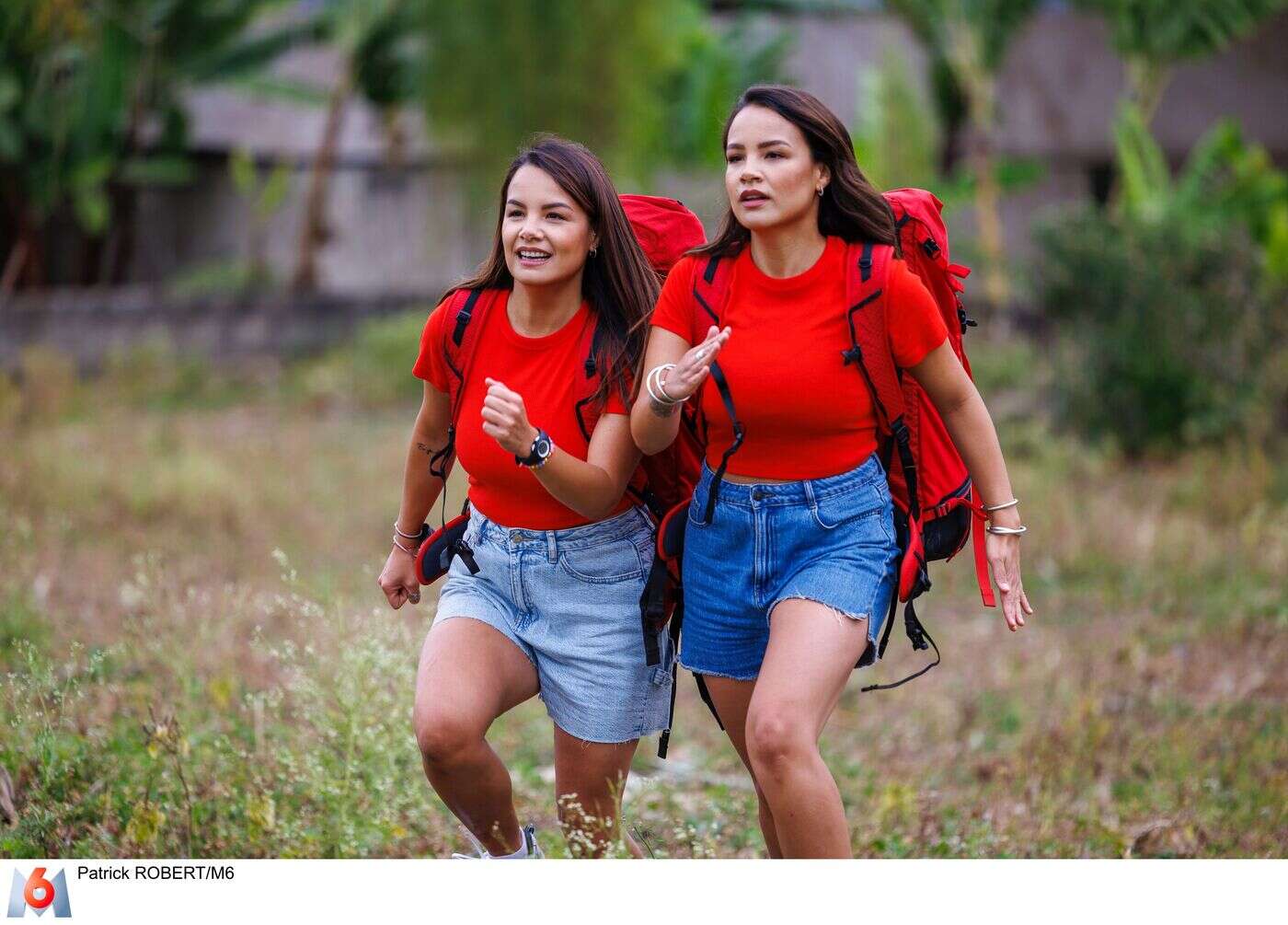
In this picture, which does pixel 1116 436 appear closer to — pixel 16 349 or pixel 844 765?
pixel 844 765

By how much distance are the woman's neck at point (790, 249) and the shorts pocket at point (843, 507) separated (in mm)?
551

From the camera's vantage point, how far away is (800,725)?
3.25 m

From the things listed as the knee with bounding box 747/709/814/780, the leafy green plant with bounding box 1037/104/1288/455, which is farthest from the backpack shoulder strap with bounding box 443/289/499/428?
the leafy green plant with bounding box 1037/104/1288/455

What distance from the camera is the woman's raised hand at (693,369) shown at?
3311mm

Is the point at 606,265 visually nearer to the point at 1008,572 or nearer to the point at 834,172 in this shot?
the point at 834,172

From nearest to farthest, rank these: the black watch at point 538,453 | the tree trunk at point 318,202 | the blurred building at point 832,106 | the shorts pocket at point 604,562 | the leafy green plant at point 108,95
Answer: the black watch at point 538,453
the shorts pocket at point 604,562
the leafy green plant at point 108,95
the tree trunk at point 318,202
the blurred building at point 832,106

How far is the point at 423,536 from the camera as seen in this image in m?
4.13

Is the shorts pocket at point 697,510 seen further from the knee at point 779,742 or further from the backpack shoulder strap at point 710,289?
the knee at point 779,742

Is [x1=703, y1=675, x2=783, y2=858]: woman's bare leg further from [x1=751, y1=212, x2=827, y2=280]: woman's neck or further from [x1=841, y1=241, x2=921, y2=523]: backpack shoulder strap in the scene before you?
[x1=751, y1=212, x2=827, y2=280]: woman's neck

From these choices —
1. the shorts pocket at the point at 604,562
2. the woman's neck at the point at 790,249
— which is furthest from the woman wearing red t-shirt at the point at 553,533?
the woman's neck at the point at 790,249

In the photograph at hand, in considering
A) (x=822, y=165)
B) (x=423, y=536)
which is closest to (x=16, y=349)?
(x=423, y=536)

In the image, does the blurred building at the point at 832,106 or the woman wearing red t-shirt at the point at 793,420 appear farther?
the blurred building at the point at 832,106

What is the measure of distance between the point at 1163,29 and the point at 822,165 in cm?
1206
